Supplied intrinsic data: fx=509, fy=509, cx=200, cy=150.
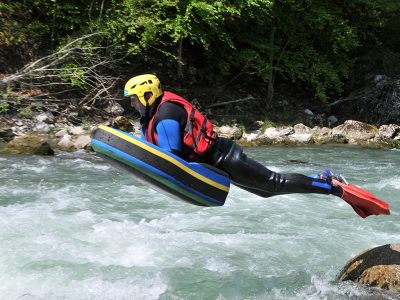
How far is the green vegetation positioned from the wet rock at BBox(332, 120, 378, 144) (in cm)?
182

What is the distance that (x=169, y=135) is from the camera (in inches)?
142

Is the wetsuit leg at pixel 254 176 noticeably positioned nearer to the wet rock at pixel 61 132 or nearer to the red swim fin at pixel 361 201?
the red swim fin at pixel 361 201

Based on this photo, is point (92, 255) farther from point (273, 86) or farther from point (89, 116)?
point (273, 86)

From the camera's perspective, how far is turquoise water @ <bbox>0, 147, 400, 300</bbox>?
3825mm

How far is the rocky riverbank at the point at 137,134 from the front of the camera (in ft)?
30.6

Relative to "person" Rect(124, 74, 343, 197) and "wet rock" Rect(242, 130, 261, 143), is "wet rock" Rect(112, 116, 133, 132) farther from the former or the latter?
"person" Rect(124, 74, 343, 197)

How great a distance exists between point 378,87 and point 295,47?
8.98ft

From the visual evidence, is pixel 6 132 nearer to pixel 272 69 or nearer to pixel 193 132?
pixel 193 132

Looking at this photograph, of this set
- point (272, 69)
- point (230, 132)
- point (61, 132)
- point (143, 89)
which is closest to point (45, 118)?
point (61, 132)

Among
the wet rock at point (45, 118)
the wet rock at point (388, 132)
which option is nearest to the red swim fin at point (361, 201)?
the wet rock at point (45, 118)

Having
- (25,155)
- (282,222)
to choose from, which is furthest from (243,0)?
(282,222)

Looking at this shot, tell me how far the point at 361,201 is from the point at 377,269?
27.5 inches

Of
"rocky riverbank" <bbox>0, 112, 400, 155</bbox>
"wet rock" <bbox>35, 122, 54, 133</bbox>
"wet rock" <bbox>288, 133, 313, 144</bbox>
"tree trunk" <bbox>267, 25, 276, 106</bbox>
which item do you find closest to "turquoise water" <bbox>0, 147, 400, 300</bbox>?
"rocky riverbank" <bbox>0, 112, 400, 155</bbox>

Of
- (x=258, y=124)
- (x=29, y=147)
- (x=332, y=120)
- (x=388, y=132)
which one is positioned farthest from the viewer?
(x=332, y=120)
